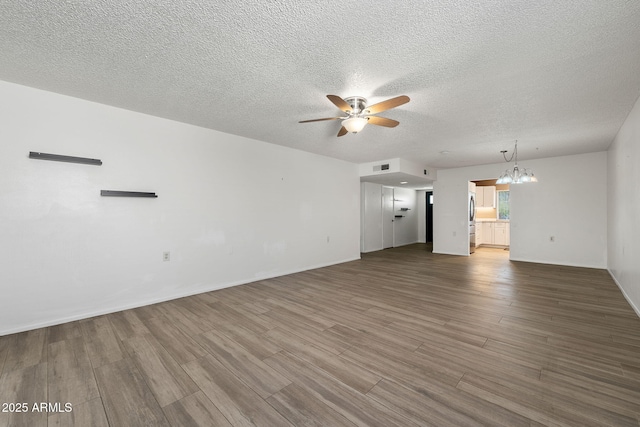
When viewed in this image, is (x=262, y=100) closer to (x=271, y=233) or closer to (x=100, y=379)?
(x=271, y=233)

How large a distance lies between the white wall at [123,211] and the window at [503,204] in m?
8.26

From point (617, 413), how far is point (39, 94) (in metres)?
5.61

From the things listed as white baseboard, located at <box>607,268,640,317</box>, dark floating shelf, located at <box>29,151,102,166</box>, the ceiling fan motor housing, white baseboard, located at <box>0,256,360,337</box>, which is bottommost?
white baseboard, located at <box>607,268,640,317</box>

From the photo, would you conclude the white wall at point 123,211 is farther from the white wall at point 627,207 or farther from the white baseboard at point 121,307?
the white wall at point 627,207

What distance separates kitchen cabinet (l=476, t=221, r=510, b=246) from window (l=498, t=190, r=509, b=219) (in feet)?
1.99

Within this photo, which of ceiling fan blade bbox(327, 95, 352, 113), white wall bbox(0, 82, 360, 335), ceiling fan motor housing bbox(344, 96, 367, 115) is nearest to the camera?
ceiling fan blade bbox(327, 95, 352, 113)

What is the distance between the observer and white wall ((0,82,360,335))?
2.73m

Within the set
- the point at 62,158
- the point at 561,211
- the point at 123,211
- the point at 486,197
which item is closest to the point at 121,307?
the point at 123,211

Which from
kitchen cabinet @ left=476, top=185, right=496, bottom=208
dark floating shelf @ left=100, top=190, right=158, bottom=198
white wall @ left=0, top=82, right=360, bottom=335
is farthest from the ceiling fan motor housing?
kitchen cabinet @ left=476, top=185, right=496, bottom=208

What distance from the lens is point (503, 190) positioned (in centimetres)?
928

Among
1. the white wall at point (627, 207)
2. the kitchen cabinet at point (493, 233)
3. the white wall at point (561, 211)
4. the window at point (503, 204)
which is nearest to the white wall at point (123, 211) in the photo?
the white wall at point (627, 207)

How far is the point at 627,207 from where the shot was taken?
3.53 m

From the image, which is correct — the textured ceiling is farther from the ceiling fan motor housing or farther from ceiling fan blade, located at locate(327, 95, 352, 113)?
ceiling fan blade, located at locate(327, 95, 352, 113)

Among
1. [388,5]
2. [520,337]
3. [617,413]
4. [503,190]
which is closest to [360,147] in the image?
[388,5]
